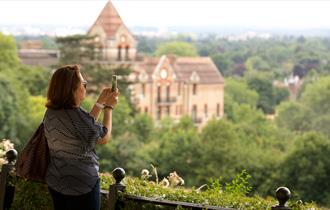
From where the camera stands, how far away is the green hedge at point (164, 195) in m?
2.47

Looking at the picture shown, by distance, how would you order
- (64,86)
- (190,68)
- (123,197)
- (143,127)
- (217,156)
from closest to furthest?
(64,86) < (123,197) < (217,156) < (143,127) < (190,68)

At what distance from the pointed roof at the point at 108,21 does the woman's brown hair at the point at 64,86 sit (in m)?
27.5

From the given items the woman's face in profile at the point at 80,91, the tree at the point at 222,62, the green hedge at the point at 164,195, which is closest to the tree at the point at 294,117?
the tree at the point at 222,62

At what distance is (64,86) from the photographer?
2213 millimetres

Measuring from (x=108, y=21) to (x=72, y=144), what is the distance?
27877 mm

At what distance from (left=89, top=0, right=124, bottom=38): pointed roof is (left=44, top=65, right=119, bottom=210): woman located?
27.4 metres

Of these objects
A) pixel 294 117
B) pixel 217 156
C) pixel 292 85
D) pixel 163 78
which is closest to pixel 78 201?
pixel 217 156

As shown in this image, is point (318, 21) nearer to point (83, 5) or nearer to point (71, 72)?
point (83, 5)

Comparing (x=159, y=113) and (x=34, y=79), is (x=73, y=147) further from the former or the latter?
(x=159, y=113)

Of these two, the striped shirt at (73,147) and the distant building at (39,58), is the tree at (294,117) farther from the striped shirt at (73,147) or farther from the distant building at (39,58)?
the striped shirt at (73,147)

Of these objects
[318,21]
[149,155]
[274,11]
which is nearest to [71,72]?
[149,155]

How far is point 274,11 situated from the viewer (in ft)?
158

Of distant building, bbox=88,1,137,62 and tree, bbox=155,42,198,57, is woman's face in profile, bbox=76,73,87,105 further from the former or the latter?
tree, bbox=155,42,198,57

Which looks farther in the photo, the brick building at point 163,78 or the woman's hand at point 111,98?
the brick building at point 163,78
